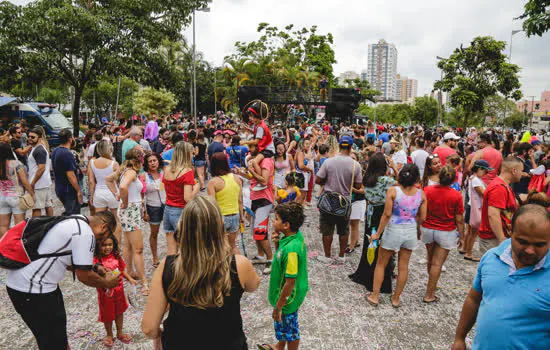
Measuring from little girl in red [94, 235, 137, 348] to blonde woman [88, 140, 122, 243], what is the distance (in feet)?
6.90

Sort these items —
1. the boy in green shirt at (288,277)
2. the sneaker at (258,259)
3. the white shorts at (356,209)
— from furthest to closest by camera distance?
the white shorts at (356,209) < the sneaker at (258,259) < the boy in green shirt at (288,277)

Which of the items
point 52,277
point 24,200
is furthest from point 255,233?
point 24,200

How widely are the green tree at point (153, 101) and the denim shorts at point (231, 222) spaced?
36818 mm

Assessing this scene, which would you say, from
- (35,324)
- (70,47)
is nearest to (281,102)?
(70,47)

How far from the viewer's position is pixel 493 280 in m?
2.06

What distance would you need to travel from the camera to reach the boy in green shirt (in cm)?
292

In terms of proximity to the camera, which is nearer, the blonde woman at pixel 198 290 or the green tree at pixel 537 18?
the blonde woman at pixel 198 290

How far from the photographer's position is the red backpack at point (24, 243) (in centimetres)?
244

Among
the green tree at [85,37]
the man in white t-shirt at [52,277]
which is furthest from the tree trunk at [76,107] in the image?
the man in white t-shirt at [52,277]

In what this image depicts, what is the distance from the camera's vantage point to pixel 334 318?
4.09m

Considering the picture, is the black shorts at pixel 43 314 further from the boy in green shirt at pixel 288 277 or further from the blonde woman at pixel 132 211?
the blonde woman at pixel 132 211

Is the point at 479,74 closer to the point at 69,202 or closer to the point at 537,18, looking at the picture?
the point at 537,18

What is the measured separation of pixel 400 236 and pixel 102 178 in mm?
4260

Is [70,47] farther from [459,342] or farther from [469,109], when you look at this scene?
[469,109]
